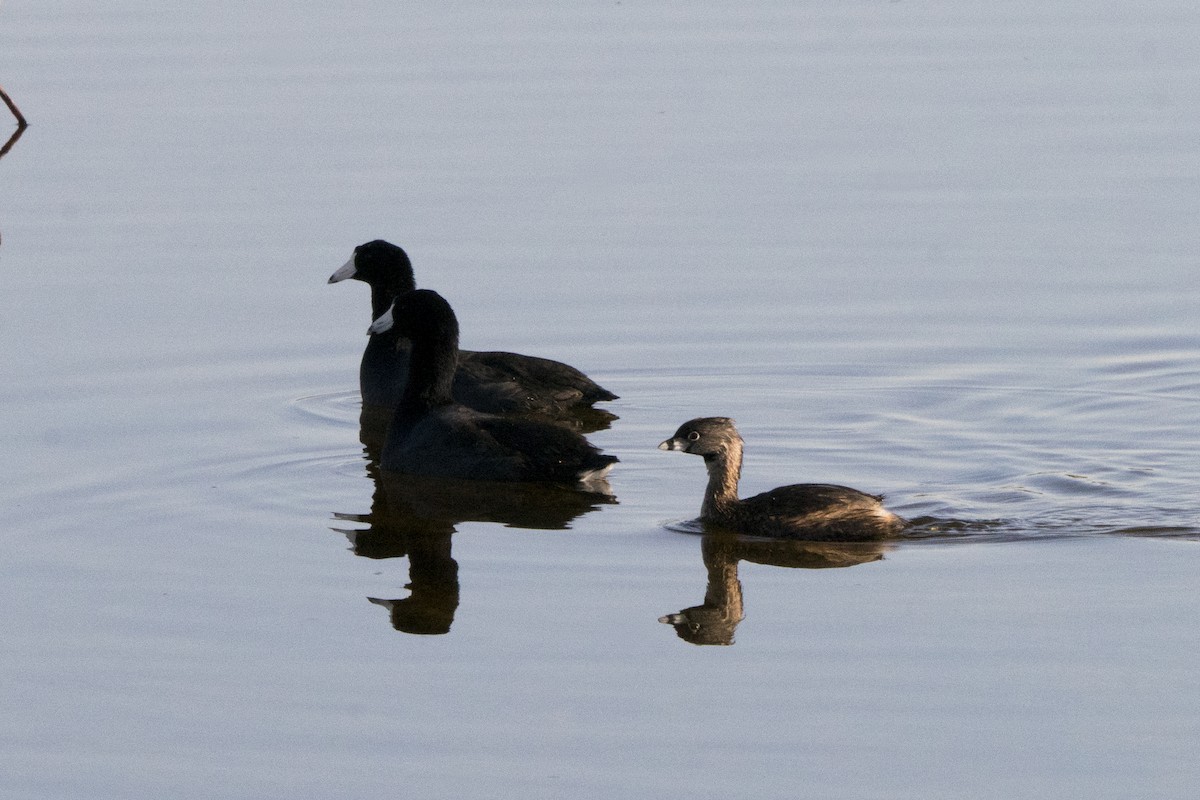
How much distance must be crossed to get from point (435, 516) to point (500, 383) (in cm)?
234

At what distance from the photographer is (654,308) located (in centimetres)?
1495

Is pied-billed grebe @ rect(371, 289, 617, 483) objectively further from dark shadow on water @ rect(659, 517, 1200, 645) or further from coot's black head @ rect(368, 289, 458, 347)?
dark shadow on water @ rect(659, 517, 1200, 645)

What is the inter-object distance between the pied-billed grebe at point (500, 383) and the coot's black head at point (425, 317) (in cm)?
61

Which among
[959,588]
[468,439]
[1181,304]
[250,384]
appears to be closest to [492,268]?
[250,384]

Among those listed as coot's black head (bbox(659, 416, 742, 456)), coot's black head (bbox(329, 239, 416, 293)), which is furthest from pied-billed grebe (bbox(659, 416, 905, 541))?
coot's black head (bbox(329, 239, 416, 293))

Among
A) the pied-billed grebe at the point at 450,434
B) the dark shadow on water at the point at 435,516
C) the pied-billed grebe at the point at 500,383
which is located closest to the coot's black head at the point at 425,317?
the pied-billed grebe at the point at 450,434

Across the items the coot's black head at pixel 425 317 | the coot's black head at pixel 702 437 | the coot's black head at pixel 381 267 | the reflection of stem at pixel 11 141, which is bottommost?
the coot's black head at pixel 702 437

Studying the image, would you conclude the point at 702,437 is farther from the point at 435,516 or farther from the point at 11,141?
the point at 11,141

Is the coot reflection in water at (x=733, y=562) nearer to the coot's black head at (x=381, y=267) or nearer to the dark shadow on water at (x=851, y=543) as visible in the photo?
the dark shadow on water at (x=851, y=543)

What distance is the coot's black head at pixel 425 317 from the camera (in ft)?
41.4

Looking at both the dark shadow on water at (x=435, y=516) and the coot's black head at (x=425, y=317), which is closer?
the dark shadow on water at (x=435, y=516)

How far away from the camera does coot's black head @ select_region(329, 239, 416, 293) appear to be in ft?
48.2

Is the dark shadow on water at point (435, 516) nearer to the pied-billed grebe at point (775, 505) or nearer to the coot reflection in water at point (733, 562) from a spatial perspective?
the pied-billed grebe at point (775, 505)

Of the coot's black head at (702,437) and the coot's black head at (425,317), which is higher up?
the coot's black head at (425,317)
